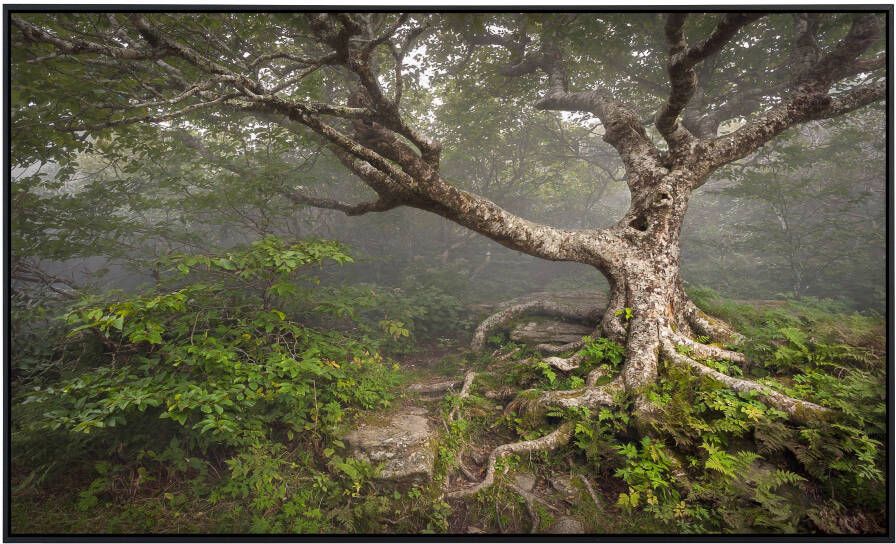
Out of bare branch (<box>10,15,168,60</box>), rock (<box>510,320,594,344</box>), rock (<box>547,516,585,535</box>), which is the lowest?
rock (<box>547,516,585,535</box>)

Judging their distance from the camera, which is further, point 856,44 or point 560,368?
point 560,368

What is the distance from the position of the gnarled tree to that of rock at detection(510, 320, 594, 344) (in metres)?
0.66

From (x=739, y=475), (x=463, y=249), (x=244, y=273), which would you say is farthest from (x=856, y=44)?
(x=463, y=249)

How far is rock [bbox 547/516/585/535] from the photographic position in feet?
11.0

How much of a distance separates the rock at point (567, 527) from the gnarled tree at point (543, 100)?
0.81m

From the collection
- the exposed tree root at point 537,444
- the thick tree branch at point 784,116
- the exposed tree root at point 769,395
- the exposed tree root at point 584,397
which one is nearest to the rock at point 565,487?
the exposed tree root at point 537,444

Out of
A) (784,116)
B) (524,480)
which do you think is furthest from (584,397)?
(784,116)

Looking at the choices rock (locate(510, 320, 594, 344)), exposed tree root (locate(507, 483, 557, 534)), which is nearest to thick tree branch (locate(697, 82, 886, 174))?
rock (locate(510, 320, 594, 344))

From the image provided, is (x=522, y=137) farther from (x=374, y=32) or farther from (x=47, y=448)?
(x=47, y=448)

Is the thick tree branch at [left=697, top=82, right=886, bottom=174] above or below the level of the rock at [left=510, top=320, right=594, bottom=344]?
above

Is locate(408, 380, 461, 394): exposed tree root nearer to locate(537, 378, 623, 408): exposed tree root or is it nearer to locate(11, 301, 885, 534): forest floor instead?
locate(11, 301, 885, 534): forest floor

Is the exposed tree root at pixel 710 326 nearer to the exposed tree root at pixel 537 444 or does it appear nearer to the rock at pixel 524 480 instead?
the exposed tree root at pixel 537 444

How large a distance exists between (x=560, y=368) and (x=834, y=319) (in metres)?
4.69

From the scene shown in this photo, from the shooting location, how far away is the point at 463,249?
16.4 metres
